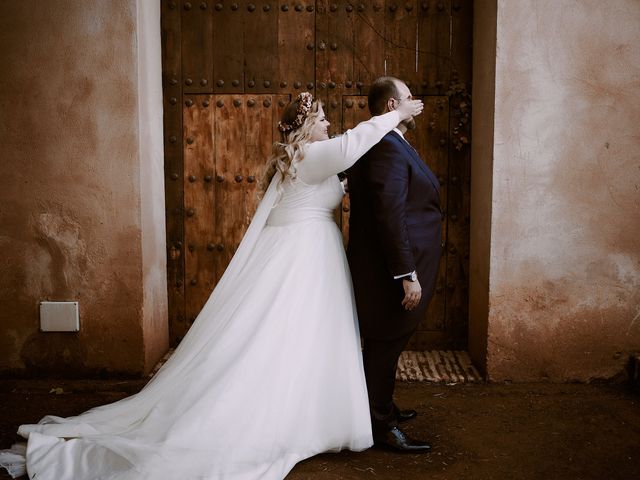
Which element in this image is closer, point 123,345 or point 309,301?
point 309,301

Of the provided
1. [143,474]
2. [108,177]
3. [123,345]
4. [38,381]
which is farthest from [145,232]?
[143,474]

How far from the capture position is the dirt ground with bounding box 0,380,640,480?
265cm

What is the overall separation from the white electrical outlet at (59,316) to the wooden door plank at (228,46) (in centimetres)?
169

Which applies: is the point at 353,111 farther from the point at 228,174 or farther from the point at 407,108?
the point at 407,108

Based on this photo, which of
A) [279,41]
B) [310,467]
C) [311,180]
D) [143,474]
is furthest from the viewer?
[279,41]

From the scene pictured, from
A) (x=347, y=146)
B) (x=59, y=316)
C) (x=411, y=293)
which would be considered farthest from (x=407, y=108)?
(x=59, y=316)

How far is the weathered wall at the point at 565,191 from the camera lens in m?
3.53

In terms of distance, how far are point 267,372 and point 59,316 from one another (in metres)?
1.77

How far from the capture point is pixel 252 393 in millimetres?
2594

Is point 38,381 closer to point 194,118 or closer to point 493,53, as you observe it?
point 194,118

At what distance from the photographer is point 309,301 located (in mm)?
2752

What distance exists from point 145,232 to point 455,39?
2.40 metres

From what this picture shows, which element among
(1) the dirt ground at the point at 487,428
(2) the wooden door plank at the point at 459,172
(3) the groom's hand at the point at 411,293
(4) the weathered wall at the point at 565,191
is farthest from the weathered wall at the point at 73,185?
(4) the weathered wall at the point at 565,191

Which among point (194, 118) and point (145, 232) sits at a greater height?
point (194, 118)
